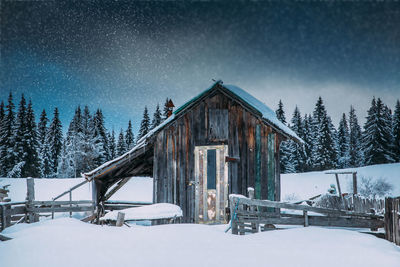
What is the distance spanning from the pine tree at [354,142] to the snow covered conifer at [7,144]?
188 feet

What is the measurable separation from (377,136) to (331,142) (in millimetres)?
6848

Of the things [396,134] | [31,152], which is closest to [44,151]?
[31,152]

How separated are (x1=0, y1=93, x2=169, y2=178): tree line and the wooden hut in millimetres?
31265

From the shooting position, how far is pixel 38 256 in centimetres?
477

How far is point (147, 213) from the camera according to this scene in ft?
27.9

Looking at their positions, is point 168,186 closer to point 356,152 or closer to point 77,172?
point 77,172

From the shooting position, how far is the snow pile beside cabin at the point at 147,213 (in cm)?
841

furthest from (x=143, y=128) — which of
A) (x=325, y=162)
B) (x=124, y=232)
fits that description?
(x=124, y=232)

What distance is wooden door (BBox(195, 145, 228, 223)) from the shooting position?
36.6 feet

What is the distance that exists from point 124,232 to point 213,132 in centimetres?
592

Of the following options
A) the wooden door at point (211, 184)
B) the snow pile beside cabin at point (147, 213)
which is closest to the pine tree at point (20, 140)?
the wooden door at point (211, 184)

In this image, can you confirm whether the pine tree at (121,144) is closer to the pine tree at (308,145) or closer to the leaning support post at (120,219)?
the pine tree at (308,145)

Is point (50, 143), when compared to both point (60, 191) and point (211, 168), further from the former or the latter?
point (211, 168)

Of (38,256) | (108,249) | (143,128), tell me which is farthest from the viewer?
(143,128)
